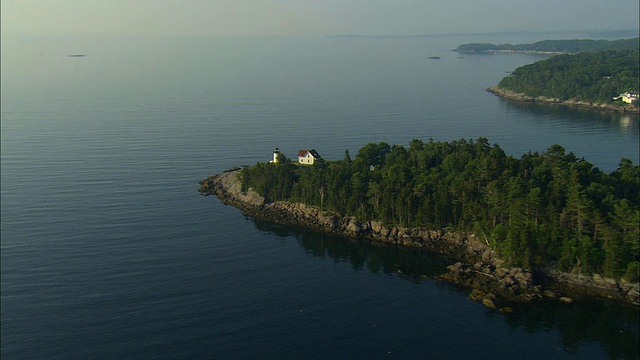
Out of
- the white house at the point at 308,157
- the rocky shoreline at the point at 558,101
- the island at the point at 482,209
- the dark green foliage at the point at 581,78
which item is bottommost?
→ the island at the point at 482,209

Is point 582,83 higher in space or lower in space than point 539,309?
higher

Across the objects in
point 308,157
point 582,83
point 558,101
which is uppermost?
point 582,83

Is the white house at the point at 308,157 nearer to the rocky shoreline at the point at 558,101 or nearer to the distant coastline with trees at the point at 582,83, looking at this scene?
the rocky shoreline at the point at 558,101

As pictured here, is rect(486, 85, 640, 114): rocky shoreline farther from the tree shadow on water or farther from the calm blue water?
the tree shadow on water

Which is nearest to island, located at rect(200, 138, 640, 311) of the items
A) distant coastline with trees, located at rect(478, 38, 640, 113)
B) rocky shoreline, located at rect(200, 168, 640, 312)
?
rocky shoreline, located at rect(200, 168, 640, 312)

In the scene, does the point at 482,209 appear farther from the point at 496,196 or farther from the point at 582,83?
the point at 582,83

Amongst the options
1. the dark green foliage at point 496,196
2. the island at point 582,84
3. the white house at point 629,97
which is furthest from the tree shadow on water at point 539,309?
the white house at point 629,97

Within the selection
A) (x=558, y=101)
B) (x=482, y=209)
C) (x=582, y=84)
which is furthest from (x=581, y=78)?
(x=482, y=209)
